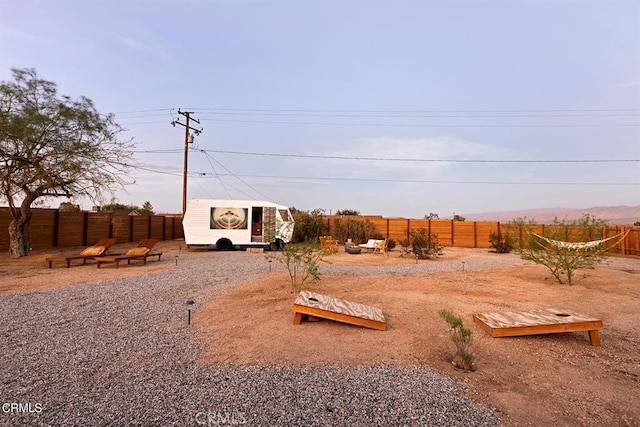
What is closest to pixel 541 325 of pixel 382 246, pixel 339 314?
pixel 339 314

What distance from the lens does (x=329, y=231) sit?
1948 cm

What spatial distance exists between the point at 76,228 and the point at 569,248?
17.6 meters

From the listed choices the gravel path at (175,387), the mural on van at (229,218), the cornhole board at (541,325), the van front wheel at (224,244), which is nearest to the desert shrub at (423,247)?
the mural on van at (229,218)

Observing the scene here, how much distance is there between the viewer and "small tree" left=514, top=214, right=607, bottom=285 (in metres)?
7.23

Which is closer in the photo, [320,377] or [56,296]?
[320,377]

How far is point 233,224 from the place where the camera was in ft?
47.7

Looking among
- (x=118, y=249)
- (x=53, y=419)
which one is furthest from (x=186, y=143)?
(x=53, y=419)

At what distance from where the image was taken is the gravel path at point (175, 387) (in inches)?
89.8

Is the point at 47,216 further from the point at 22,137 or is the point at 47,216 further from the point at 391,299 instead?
the point at 391,299

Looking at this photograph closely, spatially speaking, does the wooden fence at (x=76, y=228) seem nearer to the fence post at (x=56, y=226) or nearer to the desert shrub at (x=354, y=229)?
the fence post at (x=56, y=226)

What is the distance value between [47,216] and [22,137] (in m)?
4.29

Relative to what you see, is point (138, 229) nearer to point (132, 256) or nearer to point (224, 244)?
point (224, 244)

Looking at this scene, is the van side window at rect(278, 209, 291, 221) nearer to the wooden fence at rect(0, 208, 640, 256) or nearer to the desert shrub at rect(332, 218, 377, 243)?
the desert shrub at rect(332, 218, 377, 243)

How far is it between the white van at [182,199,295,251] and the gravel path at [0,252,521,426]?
32.9 ft
